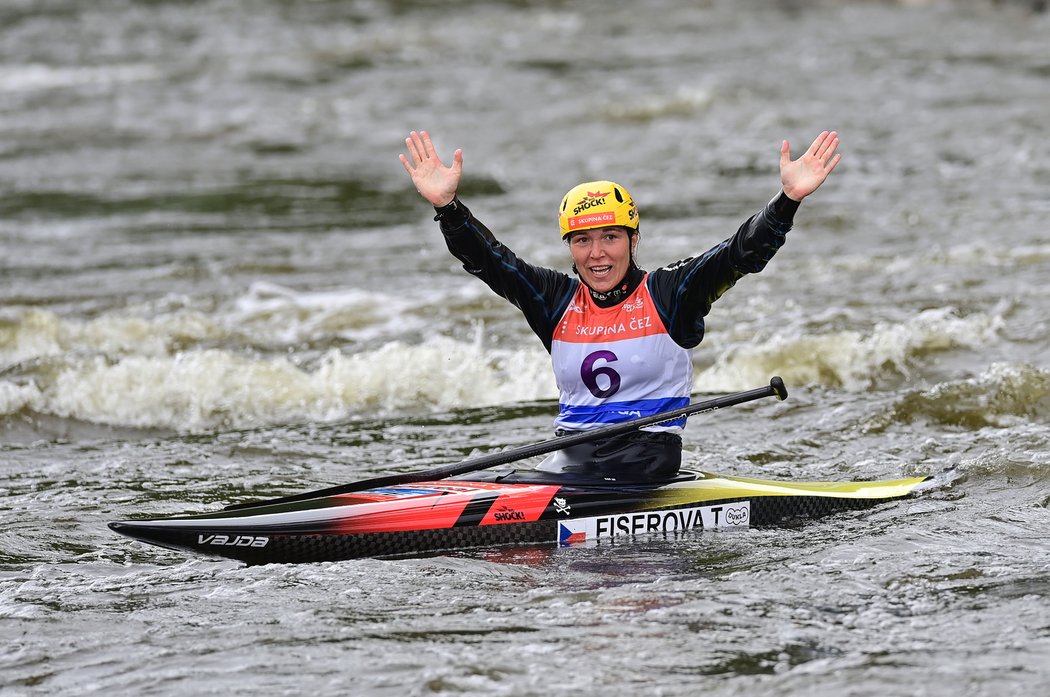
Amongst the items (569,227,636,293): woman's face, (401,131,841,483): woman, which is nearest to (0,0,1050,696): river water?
(401,131,841,483): woman

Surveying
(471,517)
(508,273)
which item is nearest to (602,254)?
(508,273)

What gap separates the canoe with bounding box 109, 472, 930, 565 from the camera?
5.81 metres

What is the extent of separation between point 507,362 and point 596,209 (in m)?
3.91

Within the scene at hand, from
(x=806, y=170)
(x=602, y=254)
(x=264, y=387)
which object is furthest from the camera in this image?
(x=264, y=387)

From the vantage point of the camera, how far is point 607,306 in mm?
6082

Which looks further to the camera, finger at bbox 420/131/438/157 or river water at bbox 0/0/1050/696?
finger at bbox 420/131/438/157

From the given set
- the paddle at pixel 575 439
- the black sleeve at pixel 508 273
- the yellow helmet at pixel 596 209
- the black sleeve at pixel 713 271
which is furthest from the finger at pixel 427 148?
the paddle at pixel 575 439

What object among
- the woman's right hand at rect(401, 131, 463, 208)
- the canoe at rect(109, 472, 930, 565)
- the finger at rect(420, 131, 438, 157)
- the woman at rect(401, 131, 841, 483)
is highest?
the finger at rect(420, 131, 438, 157)

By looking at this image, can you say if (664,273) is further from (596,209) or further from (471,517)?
(471,517)

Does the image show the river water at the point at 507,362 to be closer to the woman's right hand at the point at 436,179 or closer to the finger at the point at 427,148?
the woman's right hand at the point at 436,179

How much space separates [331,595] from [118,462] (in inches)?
113

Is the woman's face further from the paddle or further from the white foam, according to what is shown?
the white foam

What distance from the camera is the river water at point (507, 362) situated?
15.8 feet

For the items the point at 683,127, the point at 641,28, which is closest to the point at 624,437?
the point at 683,127
